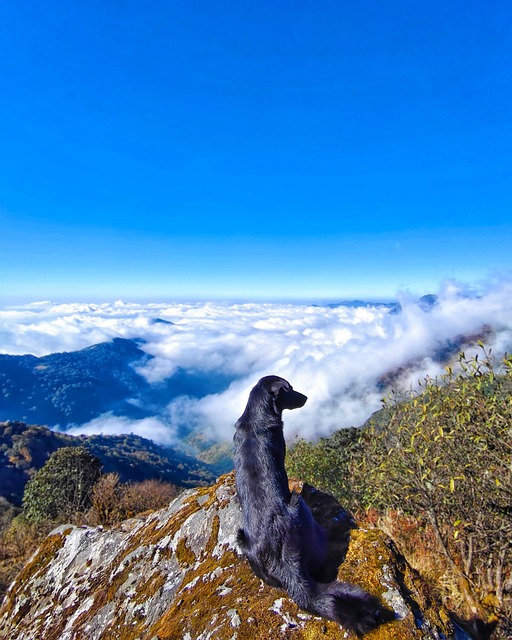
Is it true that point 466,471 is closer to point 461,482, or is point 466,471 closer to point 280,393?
point 461,482

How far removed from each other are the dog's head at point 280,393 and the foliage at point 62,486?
24.0 m

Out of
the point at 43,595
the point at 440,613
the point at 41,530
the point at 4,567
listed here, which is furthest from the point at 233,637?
the point at 41,530

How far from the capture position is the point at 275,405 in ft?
16.8

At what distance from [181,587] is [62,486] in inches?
1007

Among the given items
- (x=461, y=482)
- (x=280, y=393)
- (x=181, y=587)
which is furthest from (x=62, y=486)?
(x=461, y=482)

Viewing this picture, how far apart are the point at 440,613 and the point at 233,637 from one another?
1901mm

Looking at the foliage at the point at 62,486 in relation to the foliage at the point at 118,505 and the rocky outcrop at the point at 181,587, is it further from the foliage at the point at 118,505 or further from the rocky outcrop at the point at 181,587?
the rocky outcrop at the point at 181,587

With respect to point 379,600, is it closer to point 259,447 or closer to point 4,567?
point 259,447

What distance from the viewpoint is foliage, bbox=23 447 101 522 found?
23.8 m

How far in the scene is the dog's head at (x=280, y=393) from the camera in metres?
5.17

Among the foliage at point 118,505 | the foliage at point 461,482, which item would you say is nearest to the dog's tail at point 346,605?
the foliage at point 461,482

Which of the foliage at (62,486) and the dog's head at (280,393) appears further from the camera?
the foliage at (62,486)

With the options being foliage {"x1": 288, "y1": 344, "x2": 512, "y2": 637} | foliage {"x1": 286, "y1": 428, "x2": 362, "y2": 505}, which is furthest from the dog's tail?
foliage {"x1": 286, "y1": 428, "x2": 362, "y2": 505}

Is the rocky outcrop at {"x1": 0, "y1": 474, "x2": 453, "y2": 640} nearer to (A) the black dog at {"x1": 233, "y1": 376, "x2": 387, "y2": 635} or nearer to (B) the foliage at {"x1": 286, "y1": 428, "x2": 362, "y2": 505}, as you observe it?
(A) the black dog at {"x1": 233, "y1": 376, "x2": 387, "y2": 635}
